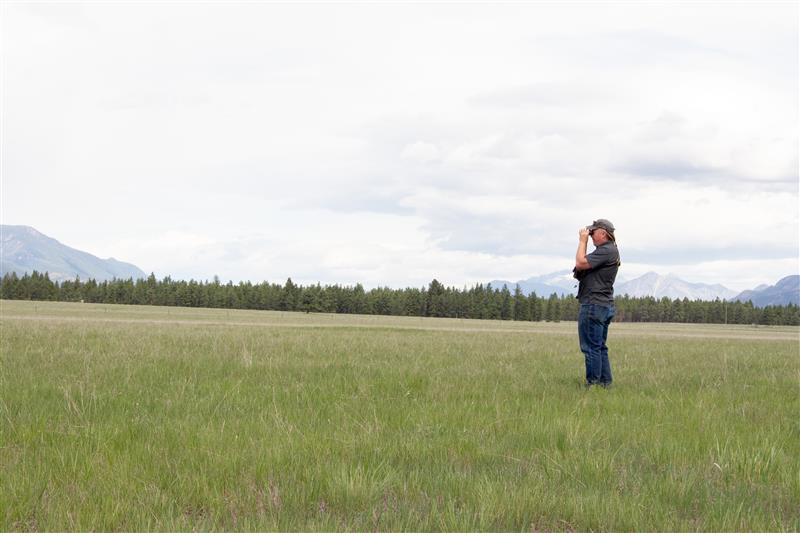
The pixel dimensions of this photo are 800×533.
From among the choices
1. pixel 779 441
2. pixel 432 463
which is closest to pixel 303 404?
pixel 432 463

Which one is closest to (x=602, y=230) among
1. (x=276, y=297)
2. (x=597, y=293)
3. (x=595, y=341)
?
(x=597, y=293)

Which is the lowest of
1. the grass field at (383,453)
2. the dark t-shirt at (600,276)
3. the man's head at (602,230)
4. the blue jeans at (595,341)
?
the grass field at (383,453)

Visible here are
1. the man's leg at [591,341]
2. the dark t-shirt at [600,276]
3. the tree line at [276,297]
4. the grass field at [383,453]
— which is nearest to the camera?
the grass field at [383,453]

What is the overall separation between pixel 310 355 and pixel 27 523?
10.2 meters

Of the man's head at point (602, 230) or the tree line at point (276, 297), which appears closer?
the man's head at point (602, 230)

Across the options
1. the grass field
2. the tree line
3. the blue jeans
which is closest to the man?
the blue jeans

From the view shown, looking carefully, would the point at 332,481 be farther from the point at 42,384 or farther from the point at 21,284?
the point at 21,284

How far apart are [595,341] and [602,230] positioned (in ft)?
6.36

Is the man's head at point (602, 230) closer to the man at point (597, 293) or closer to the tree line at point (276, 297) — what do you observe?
the man at point (597, 293)

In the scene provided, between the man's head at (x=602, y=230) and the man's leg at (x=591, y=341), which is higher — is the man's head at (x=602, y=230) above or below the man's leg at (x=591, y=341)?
above

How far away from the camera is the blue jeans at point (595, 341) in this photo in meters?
10.3

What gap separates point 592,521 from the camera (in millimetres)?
3920

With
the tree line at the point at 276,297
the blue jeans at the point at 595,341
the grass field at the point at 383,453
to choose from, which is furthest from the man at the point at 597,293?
the tree line at the point at 276,297

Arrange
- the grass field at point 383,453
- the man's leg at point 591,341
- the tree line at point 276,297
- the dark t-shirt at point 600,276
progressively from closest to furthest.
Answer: the grass field at point 383,453 → the man's leg at point 591,341 → the dark t-shirt at point 600,276 → the tree line at point 276,297
